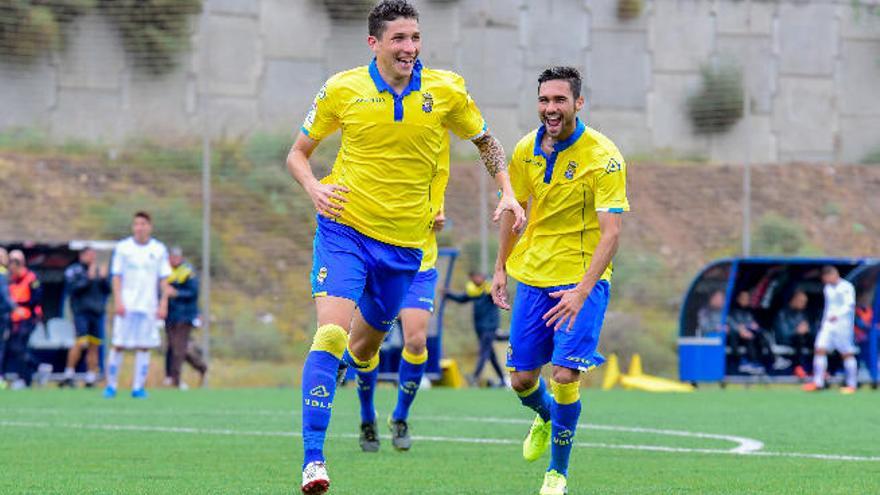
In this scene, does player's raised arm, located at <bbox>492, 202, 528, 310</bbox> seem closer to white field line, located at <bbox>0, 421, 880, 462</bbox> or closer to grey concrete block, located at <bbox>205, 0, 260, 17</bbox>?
white field line, located at <bbox>0, 421, 880, 462</bbox>

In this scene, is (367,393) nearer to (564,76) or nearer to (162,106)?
Answer: (564,76)

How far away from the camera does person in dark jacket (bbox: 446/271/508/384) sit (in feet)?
78.3

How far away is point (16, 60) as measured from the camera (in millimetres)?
26578

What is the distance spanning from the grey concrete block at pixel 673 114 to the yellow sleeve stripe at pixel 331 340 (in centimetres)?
1956

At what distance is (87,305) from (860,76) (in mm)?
13186

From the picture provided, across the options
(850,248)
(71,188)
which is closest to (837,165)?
(850,248)

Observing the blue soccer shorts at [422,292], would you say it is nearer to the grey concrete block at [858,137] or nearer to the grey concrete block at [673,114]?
the grey concrete block at [673,114]

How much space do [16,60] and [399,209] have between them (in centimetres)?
1945

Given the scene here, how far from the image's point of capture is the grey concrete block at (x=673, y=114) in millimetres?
27141

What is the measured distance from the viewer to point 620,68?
28.9 m

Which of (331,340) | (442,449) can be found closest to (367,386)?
(442,449)

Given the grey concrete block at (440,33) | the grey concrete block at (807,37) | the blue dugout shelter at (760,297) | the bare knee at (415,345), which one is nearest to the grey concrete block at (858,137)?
the grey concrete block at (807,37)

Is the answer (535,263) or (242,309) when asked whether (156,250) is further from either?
(535,263)

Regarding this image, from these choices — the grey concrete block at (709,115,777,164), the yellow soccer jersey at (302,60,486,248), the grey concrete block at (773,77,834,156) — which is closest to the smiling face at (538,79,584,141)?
the yellow soccer jersey at (302,60,486,248)
